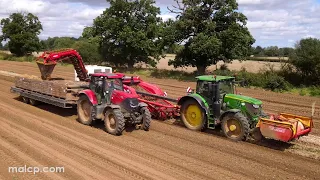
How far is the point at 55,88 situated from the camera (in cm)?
1357

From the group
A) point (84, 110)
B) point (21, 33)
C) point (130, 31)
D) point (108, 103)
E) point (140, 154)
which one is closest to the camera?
point (140, 154)

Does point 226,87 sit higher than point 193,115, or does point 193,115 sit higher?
point 226,87

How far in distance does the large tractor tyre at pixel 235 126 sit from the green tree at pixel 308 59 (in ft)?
39.9

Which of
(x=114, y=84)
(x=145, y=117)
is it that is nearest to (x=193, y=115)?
(x=145, y=117)

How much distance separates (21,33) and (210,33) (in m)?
37.5

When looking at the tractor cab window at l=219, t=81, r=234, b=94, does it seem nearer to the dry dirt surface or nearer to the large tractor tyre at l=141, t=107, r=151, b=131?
the dry dirt surface

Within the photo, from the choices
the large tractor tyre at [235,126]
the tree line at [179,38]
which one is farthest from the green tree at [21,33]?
the large tractor tyre at [235,126]

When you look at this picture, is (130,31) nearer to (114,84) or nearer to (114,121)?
(114,84)

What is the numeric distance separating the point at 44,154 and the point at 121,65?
84.7 feet

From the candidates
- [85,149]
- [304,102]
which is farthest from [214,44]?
[85,149]

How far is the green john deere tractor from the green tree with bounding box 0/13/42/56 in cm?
4515

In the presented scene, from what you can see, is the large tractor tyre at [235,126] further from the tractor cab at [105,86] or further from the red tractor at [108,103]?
the tractor cab at [105,86]

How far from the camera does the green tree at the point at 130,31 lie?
3083 cm

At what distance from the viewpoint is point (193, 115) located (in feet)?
38.0
